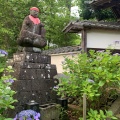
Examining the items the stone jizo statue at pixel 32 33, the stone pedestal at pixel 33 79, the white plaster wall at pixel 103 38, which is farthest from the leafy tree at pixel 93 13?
the stone pedestal at pixel 33 79

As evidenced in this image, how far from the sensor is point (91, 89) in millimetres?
3166

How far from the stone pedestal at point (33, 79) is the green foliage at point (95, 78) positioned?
4.04 ft

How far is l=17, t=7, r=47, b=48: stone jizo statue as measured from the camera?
5000 mm

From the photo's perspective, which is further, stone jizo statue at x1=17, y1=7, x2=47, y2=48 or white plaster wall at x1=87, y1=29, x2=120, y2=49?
white plaster wall at x1=87, y1=29, x2=120, y2=49

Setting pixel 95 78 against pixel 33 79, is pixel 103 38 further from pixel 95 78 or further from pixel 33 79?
pixel 95 78

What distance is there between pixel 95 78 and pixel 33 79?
1947mm

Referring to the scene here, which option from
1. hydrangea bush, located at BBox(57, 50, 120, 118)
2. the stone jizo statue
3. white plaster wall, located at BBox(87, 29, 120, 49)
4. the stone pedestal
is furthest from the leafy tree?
hydrangea bush, located at BBox(57, 50, 120, 118)

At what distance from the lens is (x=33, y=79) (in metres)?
4.79

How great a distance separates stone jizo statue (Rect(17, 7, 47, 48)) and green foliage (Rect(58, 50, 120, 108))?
4.93 feet

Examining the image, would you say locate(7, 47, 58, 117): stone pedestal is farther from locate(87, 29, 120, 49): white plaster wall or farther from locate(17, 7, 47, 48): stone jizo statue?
locate(87, 29, 120, 49): white plaster wall

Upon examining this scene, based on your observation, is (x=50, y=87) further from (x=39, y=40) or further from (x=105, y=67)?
(x=105, y=67)

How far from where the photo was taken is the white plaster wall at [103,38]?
723 cm

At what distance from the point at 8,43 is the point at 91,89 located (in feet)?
34.8

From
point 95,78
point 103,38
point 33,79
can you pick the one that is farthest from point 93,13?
point 95,78
